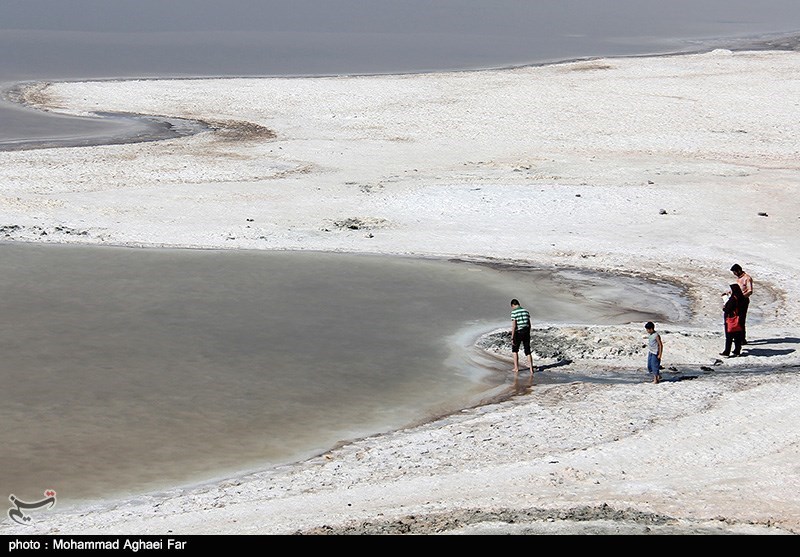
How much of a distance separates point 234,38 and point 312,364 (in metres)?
70.7

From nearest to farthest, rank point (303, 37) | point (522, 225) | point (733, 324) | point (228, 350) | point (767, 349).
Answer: point (733, 324) → point (767, 349) → point (228, 350) → point (522, 225) → point (303, 37)

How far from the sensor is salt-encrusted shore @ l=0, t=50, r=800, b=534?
41.9 ft

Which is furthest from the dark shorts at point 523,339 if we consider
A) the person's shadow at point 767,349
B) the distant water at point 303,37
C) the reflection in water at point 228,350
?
the distant water at point 303,37

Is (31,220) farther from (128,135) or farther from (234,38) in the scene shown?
(234,38)

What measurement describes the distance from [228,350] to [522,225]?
9924 millimetres

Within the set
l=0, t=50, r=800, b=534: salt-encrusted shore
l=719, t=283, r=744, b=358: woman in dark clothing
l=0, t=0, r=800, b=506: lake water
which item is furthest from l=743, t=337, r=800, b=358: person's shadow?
l=0, t=0, r=800, b=506: lake water

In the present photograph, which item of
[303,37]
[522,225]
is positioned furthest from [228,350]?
[303,37]

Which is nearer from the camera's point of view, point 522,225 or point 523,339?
point 523,339

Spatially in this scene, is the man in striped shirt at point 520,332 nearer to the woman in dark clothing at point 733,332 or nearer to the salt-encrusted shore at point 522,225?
the salt-encrusted shore at point 522,225

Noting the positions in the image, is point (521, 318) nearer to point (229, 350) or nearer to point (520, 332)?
point (520, 332)

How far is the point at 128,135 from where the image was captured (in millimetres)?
38625

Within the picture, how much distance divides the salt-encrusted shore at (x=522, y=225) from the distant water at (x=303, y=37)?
24.4ft

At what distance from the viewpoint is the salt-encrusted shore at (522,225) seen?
41.9ft

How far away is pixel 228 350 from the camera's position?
1881 cm
